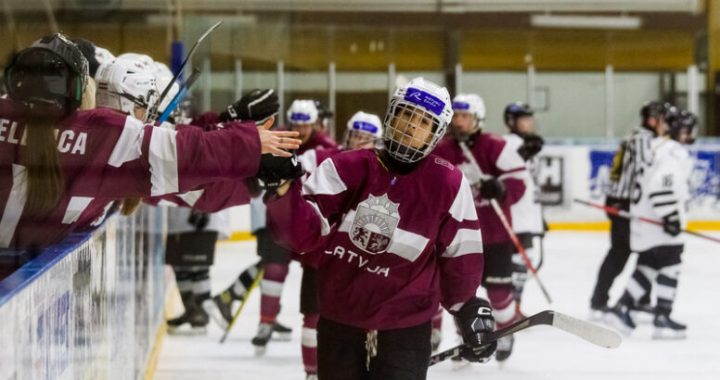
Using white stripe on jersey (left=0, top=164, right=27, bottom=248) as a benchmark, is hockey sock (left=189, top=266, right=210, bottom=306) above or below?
below

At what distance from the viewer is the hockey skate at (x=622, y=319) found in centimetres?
591

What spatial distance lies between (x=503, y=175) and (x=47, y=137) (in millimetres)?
2999

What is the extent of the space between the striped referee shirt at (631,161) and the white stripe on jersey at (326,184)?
12.1 feet

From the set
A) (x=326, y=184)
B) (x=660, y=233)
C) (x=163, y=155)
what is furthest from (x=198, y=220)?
(x=163, y=155)

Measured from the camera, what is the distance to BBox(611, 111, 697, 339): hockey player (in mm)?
5809

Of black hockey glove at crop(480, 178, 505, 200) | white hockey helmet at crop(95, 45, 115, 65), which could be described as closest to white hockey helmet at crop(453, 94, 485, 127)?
black hockey glove at crop(480, 178, 505, 200)

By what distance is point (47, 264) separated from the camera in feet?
6.66

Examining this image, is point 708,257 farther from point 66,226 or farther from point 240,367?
point 66,226

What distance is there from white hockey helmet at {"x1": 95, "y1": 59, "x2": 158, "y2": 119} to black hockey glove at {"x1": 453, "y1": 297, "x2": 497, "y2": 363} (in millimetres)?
1186

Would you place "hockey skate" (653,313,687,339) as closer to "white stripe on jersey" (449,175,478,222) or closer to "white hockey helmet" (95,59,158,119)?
"white hockey helmet" (95,59,158,119)

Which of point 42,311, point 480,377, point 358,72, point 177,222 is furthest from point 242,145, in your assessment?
point 358,72

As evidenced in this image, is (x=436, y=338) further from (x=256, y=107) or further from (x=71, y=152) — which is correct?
(x=71, y=152)

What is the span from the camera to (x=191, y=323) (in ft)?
18.7

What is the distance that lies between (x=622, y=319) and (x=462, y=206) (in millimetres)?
3544
